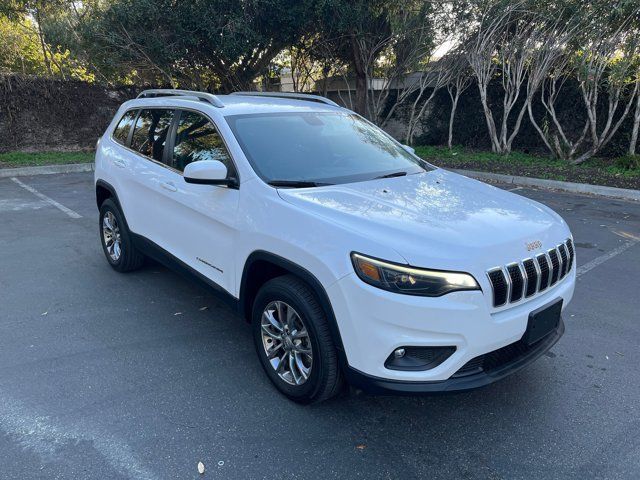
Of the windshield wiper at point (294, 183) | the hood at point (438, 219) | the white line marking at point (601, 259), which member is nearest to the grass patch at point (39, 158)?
the windshield wiper at point (294, 183)

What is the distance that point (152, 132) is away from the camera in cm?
439

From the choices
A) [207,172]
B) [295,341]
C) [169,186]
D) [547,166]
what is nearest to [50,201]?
[169,186]

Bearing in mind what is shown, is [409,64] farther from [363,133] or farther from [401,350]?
[401,350]

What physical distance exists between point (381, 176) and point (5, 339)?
3057 mm

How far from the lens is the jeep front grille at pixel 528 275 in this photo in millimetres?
2414

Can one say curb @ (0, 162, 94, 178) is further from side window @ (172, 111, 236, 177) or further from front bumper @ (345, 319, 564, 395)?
front bumper @ (345, 319, 564, 395)

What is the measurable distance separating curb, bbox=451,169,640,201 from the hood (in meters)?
7.19

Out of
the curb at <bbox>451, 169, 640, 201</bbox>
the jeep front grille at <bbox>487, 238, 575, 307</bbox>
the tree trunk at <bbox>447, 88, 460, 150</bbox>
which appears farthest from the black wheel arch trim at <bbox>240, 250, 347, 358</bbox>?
the tree trunk at <bbox>447, 88, 460, 150</bbox>

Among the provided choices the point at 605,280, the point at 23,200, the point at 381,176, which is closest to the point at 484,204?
the point at 381,176

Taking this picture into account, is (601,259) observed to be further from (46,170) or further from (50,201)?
(46,170)

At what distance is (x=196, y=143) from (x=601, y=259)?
4.64m

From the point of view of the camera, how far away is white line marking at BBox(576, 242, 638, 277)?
17.1 feet

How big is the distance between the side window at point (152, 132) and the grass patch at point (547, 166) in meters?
8.84

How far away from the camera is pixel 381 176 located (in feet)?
11.4
